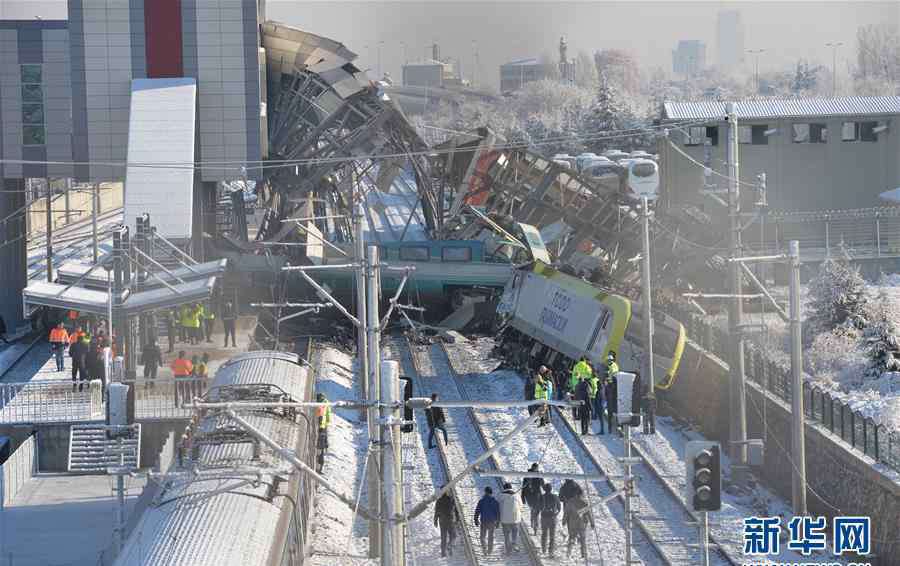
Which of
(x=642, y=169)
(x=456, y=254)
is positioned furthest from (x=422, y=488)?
(x=642, y=169)

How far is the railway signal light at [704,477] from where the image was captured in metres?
17.5

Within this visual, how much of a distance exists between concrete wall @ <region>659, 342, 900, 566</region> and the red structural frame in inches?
840

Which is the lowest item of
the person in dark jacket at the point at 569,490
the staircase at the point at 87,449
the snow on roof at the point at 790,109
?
the staircase at the point at 87,449

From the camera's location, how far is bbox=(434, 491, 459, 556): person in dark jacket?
2455cm

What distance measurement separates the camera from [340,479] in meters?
29.7

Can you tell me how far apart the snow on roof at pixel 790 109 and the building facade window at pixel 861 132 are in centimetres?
61

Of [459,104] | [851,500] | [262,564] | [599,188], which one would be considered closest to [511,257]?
[599,188]

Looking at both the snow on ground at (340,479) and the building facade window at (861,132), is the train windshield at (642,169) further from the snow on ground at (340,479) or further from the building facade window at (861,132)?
the snow on ground at (340,479)

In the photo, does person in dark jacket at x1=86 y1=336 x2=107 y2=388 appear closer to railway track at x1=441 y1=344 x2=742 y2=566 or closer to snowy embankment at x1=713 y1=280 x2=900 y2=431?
railway track at x1=441 y1=344 x2=742 y2=566

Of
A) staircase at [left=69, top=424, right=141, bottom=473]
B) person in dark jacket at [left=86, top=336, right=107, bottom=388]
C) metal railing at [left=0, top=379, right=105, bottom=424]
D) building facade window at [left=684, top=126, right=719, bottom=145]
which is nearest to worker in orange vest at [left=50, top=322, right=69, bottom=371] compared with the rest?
person in dark jacket at [left=86, top=336, right=107, bottom=388]

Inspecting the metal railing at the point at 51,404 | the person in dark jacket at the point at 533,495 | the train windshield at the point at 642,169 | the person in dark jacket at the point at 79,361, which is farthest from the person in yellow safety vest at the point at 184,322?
the person in dark jacket at the point at 533,495

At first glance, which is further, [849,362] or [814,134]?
[814,134]

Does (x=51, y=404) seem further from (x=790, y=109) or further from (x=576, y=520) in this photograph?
(x=790, y=109)

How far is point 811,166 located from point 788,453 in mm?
33583
